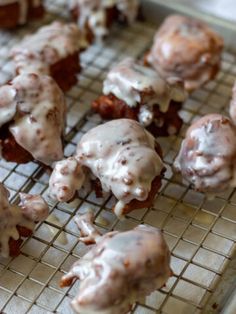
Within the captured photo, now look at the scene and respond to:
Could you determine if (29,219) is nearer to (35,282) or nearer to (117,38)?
(35,282)

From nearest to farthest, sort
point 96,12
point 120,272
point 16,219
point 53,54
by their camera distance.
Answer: point 120,272 < point 16,219 < point 53,54 < point 96,12

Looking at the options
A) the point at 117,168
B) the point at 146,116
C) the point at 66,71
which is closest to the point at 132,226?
the point at 117,168

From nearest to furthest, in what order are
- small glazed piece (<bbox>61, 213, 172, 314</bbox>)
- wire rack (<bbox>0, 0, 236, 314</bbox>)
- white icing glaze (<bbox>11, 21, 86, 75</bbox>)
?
1. small glazed piece (<bbox>61, 213, 172, 314</bbox>)
2. wire rack (<bbox>0, 0, 236, 314</bbox>)
3. white icing glaze (<bbox>11, 21, 86, 75</bbox>)

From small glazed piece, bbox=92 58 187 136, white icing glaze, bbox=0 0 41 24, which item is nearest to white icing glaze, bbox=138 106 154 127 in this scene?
small glazed piece, bbox=92 58 187 136

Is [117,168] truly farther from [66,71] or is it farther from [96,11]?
[96,11]

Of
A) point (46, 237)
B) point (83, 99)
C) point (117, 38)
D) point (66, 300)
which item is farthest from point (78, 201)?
point (117, 38)

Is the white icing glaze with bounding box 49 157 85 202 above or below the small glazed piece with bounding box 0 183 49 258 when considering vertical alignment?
above

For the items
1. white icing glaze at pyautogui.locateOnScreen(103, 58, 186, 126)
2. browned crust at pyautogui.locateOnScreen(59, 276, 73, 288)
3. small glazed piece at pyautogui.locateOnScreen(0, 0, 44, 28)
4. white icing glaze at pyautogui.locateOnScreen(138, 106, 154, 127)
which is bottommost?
browned crust at pyautogui.locateOnScreen(59, 276, 73, 288)

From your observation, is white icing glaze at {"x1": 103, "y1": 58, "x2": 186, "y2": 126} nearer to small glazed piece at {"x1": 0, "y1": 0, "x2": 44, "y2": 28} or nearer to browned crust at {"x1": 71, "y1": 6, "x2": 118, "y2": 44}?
browned crust at {"x1": 71, "y1": 6, "x2": 118, "y2": 44}
